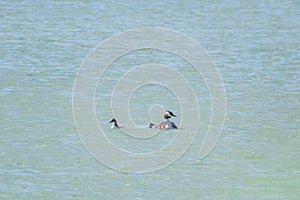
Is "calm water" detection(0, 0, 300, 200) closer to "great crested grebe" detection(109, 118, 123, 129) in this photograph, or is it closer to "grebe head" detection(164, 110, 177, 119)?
"great crested grebe" detection(109, 118, 123, 129)

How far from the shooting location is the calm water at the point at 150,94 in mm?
10281

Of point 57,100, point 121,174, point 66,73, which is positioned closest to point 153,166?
point 121,174

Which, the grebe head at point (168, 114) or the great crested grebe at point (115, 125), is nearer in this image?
the great crested grebe at point (115, 125)

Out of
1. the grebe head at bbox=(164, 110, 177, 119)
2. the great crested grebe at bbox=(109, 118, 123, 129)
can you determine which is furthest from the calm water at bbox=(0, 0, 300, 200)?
the grebe head at bbox=(164, 110, 177, 119)

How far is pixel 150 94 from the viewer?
46.7ft

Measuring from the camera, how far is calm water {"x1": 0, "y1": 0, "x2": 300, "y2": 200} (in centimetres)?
1028

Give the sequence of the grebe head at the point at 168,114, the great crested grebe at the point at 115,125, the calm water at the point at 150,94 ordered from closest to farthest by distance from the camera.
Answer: the calm water at the point at 150,94 < the great crested grebe at the point at 115,125 < the grebe head at the point at 168,114

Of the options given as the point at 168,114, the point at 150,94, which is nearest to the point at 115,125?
the point at 168,114

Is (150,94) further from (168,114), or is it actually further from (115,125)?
(115,125)

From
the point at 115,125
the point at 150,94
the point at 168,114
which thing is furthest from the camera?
the point at 150,94

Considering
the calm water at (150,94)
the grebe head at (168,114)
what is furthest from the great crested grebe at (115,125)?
the grebe head at (168,114)

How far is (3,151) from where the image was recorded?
11328 millimetres

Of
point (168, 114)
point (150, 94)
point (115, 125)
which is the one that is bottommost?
point (115, 125)

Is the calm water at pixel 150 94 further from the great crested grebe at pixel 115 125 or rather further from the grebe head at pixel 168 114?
the grebe head at pixel 168 114
